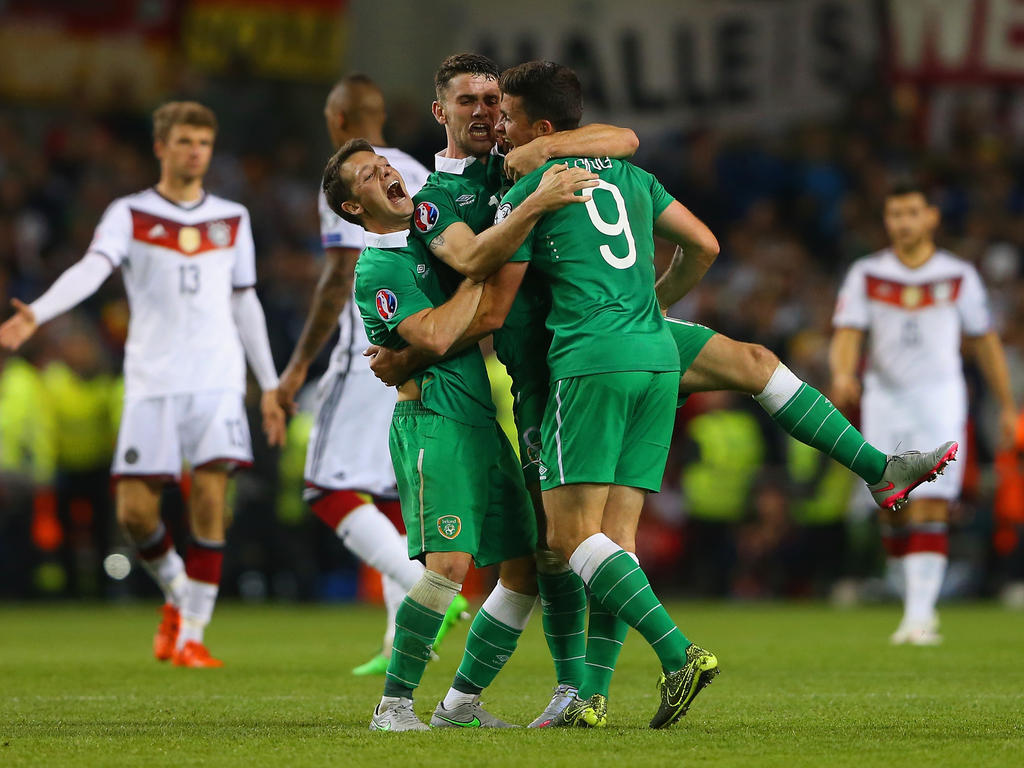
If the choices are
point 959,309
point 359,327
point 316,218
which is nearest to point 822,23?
point 316,218

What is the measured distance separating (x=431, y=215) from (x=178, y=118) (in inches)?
123

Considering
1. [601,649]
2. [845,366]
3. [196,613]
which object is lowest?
[196,613]

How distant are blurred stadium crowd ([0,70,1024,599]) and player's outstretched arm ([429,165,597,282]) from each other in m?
9.14

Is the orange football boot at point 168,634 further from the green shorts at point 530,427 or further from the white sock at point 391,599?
the green shorts at point 530,427

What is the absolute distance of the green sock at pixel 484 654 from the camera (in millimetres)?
5520

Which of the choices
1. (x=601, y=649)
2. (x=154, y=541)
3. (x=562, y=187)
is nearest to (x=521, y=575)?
(x=601, y=649)

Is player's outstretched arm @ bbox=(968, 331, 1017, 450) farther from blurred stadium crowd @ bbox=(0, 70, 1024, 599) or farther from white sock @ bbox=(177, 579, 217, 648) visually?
white sock @ bbox=(177, 579, 217, 648)

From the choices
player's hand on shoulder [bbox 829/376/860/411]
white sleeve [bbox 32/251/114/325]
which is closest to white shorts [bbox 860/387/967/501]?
player's hand on shoulder [bbox 829/376/860/411]

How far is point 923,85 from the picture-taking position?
17.3 meters

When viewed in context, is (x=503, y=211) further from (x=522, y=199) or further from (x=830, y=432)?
(x=830, y=432)

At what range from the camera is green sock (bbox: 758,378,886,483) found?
572 cm

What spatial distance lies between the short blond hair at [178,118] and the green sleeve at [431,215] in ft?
9.81

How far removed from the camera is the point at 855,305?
9867 mm

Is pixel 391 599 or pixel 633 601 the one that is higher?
pixel 633 601
